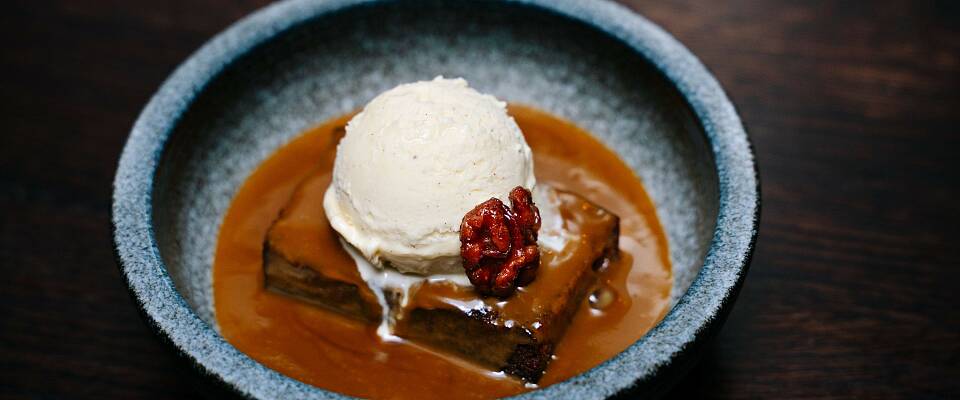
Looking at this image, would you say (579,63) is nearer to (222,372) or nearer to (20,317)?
(222,372)

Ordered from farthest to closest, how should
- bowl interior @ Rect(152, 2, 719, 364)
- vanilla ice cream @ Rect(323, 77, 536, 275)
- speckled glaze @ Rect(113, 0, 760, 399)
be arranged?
1. bowl interior @ Rect(152, 2, 719, 364)
2. vanilla ice cream @ Rect(323, 77, 536, 275)
3. speckled glaze @ Rect(113, 0, 760, 399)

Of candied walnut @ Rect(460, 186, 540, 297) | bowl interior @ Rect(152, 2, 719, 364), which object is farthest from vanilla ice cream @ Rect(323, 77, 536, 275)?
bowl interior @ Rect(152, 2, 719, 364)

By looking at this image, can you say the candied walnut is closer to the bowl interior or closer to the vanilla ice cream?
the vanilla ice cream

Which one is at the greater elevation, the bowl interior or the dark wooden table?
the bowl interior

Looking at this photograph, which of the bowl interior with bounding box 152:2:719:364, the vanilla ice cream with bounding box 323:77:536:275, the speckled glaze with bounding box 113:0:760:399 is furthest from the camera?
the bowl interior with bounding box 152:2:719:364

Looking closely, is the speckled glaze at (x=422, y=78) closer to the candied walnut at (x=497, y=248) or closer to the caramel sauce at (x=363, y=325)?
the caramel sauce at (x=363, y=325)

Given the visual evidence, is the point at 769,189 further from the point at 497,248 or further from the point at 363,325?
the point at 363,325
